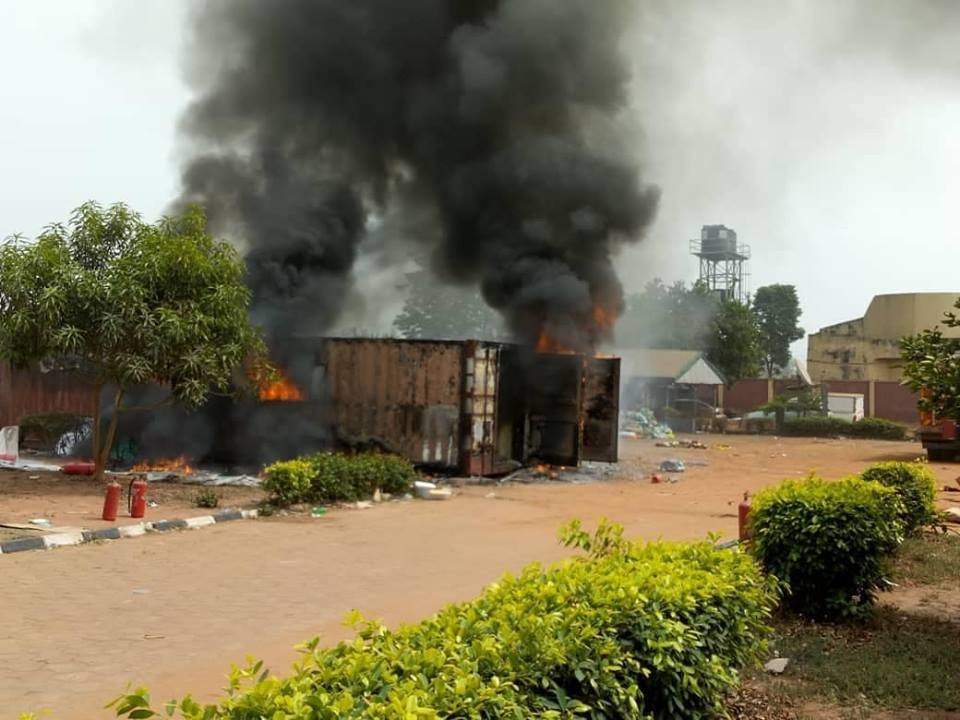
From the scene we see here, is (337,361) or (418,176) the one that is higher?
(418,176)

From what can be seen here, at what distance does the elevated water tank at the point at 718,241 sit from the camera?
187 feet

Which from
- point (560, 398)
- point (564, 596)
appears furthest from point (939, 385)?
point (560, 398)

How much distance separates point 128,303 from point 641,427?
2259 centimetres

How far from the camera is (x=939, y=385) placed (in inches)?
219

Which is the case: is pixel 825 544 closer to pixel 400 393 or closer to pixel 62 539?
pixel 62 539

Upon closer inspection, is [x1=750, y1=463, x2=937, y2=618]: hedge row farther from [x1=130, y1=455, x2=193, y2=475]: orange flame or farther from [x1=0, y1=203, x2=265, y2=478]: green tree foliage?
[x1=130, y1=455, x2=193, y2=475]: orange flame

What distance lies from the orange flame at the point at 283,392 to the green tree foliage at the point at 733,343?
32098 mm

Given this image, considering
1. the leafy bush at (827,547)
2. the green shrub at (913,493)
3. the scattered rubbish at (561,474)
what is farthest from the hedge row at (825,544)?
→ the scattered rubbish at (561,474)

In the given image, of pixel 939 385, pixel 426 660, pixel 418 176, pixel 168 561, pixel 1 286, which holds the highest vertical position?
pixel 418 176

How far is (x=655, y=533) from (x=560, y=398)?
288 inches

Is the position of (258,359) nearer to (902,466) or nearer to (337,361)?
(337,361)

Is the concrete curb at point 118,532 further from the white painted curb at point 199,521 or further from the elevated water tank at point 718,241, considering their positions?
the elevated water tank at point 718,241

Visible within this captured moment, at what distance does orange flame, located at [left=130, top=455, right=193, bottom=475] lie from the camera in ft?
51.8

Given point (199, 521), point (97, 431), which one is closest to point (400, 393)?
point (97, 431)
